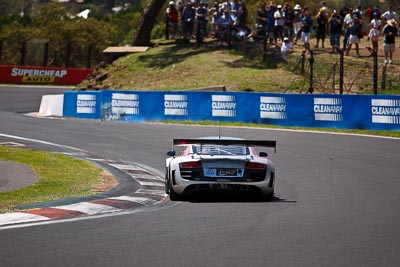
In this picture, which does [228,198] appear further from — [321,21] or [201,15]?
[201,15]

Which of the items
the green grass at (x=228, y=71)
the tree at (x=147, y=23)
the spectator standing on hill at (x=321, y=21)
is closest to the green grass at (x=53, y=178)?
the green grass at (x=228, y=71)

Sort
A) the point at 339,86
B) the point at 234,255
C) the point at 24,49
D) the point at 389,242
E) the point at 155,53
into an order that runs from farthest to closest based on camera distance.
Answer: the point at 24,49
the point at 155,53
the point at 339,86
the point at 389,242
the point at 234,255

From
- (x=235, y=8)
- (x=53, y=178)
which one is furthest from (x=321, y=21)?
(x=53, y=178)

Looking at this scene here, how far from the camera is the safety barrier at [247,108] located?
27.0 meters

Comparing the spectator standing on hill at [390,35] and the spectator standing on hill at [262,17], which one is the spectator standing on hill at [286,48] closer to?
the spectator standing on hill at [262,17]

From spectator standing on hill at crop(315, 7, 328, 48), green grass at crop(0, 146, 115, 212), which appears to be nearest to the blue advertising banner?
spectator standing on hill at crop(315, 7, 328, 48)

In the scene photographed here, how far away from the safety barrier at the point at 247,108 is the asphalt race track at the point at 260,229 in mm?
7327

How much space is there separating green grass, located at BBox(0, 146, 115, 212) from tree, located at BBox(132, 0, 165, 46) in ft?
79.6

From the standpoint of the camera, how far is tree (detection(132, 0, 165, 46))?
4512cm

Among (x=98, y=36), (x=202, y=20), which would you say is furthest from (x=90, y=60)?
(x=202, y=20)

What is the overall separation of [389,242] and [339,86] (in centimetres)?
2329

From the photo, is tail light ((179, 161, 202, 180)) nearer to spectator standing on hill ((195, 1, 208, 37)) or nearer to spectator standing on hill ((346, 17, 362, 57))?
spectator standing on hill ((346, 17, 362, 57))

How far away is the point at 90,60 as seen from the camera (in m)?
54.2

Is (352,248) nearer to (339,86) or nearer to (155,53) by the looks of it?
(339,86)
